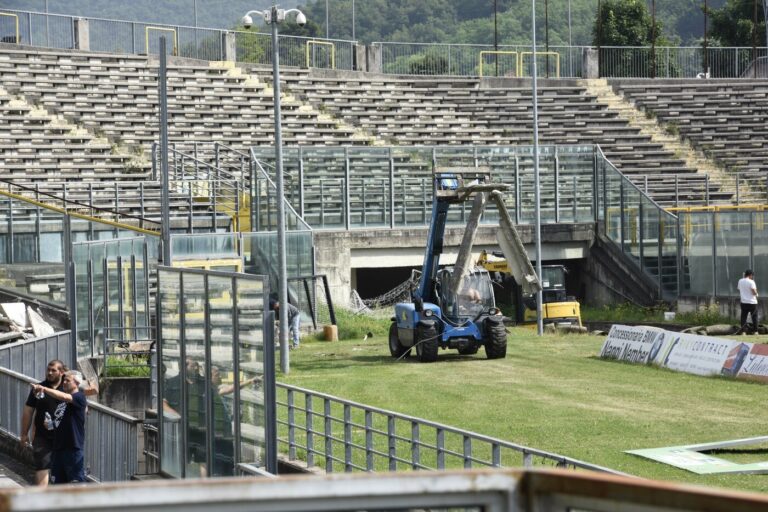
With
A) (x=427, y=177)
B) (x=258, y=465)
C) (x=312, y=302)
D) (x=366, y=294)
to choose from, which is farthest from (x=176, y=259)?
(x=258, y=465)

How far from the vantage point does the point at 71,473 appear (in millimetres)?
14523

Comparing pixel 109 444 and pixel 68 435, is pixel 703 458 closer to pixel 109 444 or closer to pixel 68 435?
pixel 109 444

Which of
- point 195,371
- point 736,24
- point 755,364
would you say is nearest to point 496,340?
point 755,364

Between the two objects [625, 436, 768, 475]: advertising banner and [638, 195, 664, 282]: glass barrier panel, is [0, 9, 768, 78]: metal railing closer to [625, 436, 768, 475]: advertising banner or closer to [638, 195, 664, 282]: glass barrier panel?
[638, 195, 664, 282]: glass barrier panel

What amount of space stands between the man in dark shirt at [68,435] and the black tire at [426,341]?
51.4ft

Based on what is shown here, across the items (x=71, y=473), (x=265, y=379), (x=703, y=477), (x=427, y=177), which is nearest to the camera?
(x=265, y=379)

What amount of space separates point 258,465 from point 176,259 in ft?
68.0

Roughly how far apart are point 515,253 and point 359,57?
117 ft

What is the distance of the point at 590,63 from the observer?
65.1m

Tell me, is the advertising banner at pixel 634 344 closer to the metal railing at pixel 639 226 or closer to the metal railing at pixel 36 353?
the metal railing at pixel 36 353

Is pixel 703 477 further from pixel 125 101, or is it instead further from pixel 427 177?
pixel 125 101

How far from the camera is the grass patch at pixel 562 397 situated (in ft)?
63.3

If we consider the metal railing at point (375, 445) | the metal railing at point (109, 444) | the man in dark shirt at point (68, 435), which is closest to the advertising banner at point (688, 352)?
the metal railing at point (375, 445)

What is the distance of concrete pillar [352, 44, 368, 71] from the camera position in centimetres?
6450
